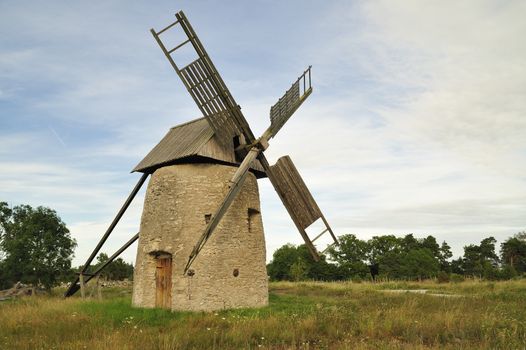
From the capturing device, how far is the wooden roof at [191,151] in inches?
486

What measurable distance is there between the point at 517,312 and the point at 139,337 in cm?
903

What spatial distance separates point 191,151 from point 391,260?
39.9 m

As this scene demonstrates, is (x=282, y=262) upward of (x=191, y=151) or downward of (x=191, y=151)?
downward

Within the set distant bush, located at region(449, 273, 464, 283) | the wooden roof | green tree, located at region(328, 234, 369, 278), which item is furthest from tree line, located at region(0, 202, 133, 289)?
green tree, located at region(328, 234, 369, 278)

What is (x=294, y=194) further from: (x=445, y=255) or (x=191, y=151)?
(x=445, y=255)

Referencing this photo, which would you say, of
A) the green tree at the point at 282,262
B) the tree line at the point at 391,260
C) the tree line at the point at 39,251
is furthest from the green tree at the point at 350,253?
the tree line at the point at 39,251

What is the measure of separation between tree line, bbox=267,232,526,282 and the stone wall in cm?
3226

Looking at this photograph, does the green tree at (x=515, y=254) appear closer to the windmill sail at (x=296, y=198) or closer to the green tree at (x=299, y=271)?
the green tree at (x=299, y=271)

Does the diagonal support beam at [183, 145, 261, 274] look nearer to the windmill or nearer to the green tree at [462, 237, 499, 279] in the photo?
the windmill

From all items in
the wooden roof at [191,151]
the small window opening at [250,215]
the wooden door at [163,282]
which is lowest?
the wooden door at [163,282]

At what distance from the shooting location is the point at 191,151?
12219 millimetres

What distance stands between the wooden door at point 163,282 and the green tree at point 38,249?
1412 cm

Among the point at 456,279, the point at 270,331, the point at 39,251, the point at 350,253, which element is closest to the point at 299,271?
the point at 350,253

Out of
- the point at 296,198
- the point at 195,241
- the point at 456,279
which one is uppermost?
the point at 296,198
